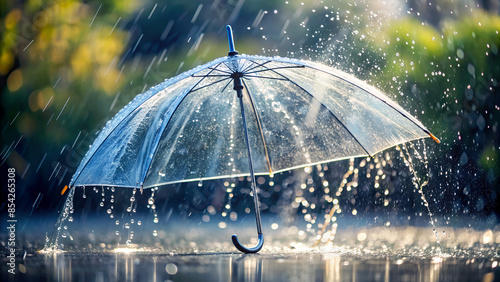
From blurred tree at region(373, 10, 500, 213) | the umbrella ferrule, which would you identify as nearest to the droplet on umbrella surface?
the umbrella ferrule

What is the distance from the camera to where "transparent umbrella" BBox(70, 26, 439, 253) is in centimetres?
443

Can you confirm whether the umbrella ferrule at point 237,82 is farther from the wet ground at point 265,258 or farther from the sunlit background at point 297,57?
the sunlit background at point 297,57

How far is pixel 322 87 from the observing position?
471 centimetres

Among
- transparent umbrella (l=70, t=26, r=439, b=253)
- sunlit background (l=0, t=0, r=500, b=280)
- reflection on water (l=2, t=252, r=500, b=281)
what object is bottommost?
reflection on water (l=2, t=252, r=500, b=281)

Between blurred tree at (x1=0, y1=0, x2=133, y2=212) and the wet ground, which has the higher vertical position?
blurred tree at (x1=0, y1=0, x2=133, y2=212)

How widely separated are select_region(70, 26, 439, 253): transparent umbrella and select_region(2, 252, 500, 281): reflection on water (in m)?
0.39

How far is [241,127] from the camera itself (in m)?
4.97

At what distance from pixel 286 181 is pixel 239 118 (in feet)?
30.2

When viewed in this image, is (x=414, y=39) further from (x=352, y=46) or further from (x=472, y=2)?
(x=472, y=2)

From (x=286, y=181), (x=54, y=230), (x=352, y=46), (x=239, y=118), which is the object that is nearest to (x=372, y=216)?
(x=286, y=181)

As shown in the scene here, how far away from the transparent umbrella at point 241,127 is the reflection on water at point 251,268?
385 millimetres

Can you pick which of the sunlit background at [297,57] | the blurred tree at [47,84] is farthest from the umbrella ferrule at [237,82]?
the blurred tree at [47,84]

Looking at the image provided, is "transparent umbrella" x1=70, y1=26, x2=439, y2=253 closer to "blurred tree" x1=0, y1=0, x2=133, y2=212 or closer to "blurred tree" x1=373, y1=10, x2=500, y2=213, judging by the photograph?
"blurred tree" x1=373, y1=10, x2=500, y2=213

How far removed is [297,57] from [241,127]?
31.6 feet
